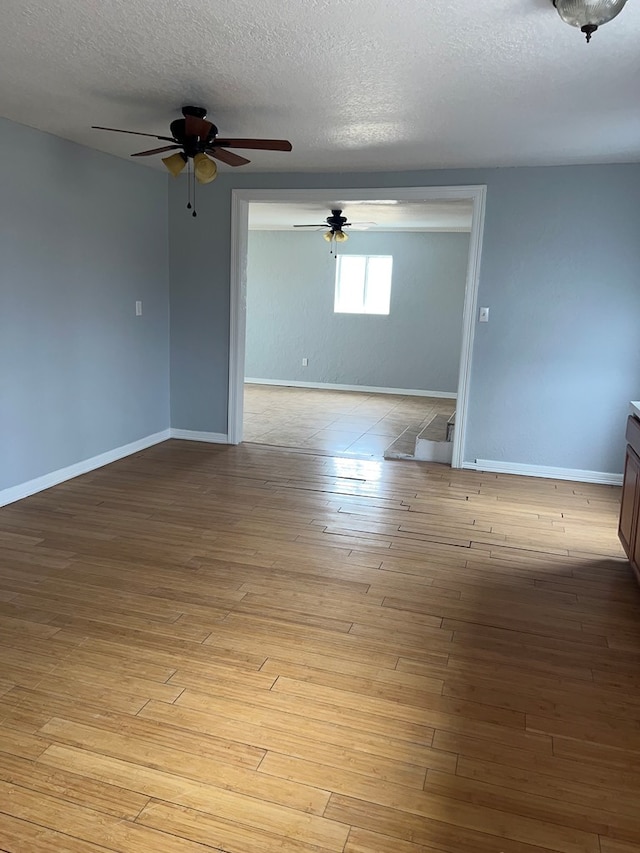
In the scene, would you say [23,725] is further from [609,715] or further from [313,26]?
[313,26]

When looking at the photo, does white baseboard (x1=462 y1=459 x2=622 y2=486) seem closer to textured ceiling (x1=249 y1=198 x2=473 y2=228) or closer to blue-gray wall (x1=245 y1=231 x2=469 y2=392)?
textured ceiling (x1=249 y1=198 x2=473 y2=228)

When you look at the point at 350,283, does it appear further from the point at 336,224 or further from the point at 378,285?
the point at 336,224

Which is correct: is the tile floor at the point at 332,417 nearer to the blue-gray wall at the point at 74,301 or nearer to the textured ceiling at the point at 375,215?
the blue-gray wall at the point at 74,301

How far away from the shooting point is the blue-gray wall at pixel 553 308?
15.6 ft

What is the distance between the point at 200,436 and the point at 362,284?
4.80 m

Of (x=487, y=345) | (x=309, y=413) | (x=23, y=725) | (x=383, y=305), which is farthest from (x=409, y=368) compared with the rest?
(x=23, y=725)

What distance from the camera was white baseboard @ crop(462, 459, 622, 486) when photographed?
5.04 meters

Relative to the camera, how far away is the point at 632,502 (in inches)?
130

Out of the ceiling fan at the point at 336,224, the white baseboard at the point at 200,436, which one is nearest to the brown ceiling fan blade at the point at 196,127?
A: the white baseboard at the point at 200,436

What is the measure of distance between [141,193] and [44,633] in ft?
12.7

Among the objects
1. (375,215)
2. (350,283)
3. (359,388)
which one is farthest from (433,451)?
(350,283)

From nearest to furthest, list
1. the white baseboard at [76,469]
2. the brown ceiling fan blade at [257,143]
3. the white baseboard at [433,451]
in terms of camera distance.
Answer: the brown ceiling fan blade at [257,143] < the white baseboard at [76,469] < the white baseboard at [433,451]

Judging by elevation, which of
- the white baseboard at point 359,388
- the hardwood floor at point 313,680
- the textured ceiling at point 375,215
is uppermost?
the textured ceiling at point 375,215

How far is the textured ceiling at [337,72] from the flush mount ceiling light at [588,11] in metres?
0.15
